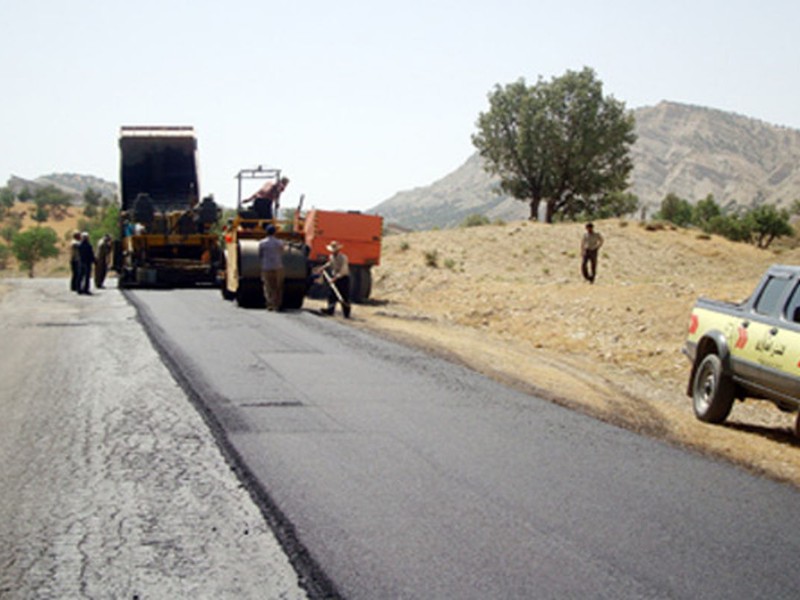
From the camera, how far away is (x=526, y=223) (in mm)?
49375

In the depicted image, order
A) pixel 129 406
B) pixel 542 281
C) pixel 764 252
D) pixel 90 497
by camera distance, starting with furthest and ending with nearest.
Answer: pixel 764 252 < pixel 542 281 < pixel 129 406 < pixel 90 497

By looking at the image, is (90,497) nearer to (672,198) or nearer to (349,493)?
(349,493)

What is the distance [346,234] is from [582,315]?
6.58 meters

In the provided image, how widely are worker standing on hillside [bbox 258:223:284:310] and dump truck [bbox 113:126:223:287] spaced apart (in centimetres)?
594

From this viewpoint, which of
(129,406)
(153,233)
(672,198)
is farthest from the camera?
(672,198)

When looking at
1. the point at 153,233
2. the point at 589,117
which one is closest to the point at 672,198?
the point at 589,117

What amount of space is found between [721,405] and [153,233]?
2104cm

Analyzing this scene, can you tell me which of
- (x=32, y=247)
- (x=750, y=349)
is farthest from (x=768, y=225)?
(x=750, y=349)

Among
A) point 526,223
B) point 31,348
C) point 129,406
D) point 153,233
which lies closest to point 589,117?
point 526,223

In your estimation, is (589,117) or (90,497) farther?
(589,117)

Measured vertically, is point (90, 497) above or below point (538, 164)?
below

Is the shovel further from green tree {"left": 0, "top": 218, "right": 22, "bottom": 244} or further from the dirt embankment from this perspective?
green tree {"left": 0, "top": 218, "right": 22, "bottom": 244}

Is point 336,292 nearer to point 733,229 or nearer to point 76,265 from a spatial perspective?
point 76,265

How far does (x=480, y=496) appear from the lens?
23.5ft
